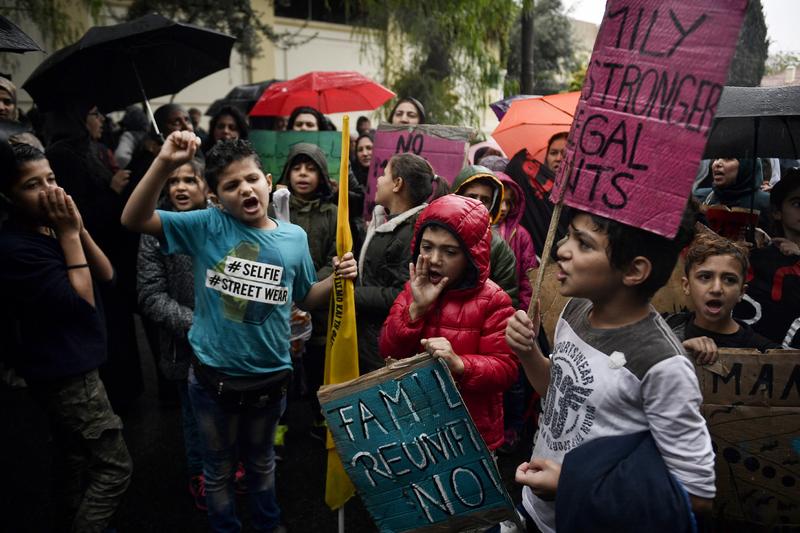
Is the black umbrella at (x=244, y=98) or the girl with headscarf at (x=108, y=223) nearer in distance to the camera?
the girl with headscarf at (x=108, y=223)

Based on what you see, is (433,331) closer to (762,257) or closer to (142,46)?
(762,257)

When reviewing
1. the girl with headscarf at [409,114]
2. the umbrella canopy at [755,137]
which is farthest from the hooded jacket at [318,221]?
the umbrella canopy at [755,137]

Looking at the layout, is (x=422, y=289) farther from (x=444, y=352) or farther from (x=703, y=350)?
(x=703, y=350)

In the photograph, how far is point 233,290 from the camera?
8.18 feet

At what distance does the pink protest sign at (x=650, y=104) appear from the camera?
56.5 inches

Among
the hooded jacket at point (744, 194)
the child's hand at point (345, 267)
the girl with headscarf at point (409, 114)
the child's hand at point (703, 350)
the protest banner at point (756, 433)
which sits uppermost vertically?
the girl with headscarf at point (409, 114)

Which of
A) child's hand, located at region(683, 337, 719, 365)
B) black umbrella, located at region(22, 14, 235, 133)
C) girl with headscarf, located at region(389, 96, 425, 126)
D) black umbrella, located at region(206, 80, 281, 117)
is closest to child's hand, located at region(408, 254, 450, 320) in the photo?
child's hand, located at region(683, 337, 719, 365)

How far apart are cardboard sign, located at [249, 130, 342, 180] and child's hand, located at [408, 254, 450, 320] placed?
2558 millimetres

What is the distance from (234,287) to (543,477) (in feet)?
4.87

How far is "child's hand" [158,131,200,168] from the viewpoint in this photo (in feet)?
6.84

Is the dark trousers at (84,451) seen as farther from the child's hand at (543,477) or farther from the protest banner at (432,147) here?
the protest banner at (432,147)

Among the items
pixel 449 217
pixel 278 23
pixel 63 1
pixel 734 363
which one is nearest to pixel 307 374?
pixel 449 217

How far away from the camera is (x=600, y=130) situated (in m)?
1.63

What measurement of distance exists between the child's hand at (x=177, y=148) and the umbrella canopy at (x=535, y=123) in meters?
3.09
